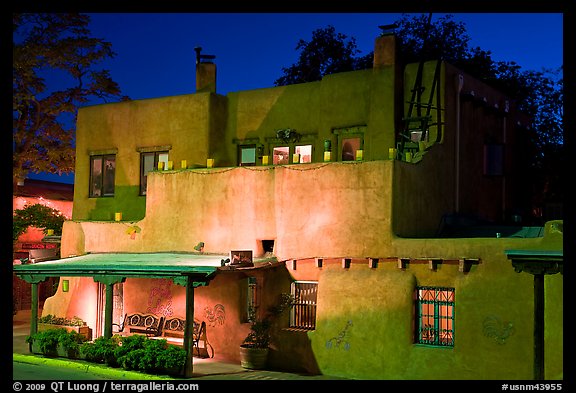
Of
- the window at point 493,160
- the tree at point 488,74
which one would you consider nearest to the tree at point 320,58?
the tree at point 488,74

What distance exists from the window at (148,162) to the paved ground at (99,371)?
7.78 meters

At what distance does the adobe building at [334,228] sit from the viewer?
17219 mm

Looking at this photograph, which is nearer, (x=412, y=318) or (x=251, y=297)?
(x=412, y=318)

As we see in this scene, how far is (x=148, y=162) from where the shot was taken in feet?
88.3

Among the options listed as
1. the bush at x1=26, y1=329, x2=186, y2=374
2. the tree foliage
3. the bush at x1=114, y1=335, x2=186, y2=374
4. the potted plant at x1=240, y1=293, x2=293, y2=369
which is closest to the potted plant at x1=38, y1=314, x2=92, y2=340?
the bush at x1=26, y1=329, x2=186, y2=374

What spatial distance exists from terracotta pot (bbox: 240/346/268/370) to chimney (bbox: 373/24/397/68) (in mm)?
9280

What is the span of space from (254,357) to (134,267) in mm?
3852

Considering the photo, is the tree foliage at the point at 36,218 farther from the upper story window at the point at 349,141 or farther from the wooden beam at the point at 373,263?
the wooden beam at the point at 373,263

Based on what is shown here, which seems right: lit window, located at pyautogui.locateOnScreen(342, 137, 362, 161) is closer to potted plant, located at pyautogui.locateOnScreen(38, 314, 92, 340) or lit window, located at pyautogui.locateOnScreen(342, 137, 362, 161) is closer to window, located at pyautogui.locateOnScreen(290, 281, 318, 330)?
window, located at pyautogui.locateOnScreen(290, 281, 318, 330)

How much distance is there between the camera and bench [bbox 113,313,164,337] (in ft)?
72.6

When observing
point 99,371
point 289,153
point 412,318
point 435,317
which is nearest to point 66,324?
point 99,371

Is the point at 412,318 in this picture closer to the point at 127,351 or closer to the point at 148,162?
the point at 127,351
